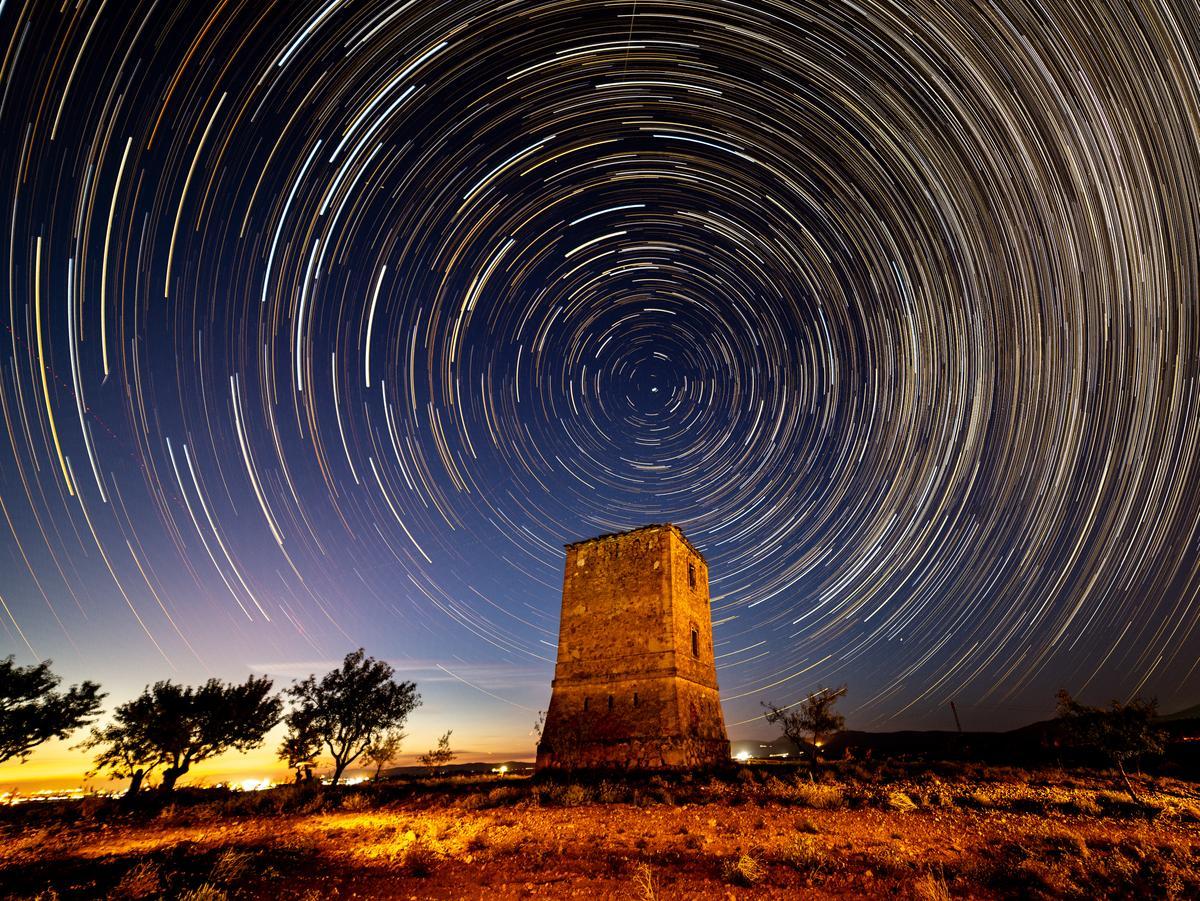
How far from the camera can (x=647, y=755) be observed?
20.7 m

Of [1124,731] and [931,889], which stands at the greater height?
[1124,731]

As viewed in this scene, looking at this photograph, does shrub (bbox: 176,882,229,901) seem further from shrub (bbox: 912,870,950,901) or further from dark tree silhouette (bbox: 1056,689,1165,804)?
dark tree silhouette (bbox: 1056,689,1165,804)

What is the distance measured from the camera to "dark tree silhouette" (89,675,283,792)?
2541cm

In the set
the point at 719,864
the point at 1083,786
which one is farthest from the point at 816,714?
the point at 719,864

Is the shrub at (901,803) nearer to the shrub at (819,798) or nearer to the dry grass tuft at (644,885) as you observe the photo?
the shrub at (819,798)

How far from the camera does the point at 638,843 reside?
1070 centimetres

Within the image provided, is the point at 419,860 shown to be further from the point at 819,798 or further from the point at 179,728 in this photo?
the point at 179,728

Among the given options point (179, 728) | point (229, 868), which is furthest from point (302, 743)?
point (229, 868)

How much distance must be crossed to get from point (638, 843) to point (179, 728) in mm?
27043

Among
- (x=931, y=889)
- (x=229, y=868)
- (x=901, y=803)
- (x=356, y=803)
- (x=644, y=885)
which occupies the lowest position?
(x=931, y=889)

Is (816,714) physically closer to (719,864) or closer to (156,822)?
(719,864)

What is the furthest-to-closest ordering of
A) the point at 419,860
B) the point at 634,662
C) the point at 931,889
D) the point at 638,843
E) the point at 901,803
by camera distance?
1. the point at 634,662
2. the point at 901,803
3. the point at 638,843
4. the point at 419,860
5. the point at 931,889

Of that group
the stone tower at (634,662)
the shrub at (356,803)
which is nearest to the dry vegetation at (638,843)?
the shrub at (356,803)

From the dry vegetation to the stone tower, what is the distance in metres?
4.76
